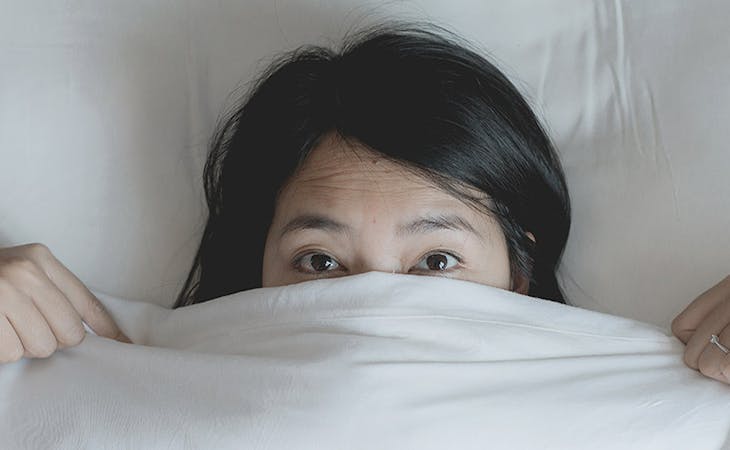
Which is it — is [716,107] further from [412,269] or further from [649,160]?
[412,269]

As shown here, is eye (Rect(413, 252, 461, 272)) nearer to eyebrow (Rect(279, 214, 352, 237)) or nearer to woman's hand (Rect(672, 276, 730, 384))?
eyebrow (Rect(279, 214, 352, 237))

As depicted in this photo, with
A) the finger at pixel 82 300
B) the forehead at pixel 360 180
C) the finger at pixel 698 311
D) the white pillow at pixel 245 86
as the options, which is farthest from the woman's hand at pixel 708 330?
the finger at pixel 82 300

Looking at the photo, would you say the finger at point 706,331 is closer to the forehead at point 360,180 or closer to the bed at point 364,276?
the bed at point 364,276

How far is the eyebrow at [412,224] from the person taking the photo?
1.20 metres

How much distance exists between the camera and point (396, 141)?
1.23 meters

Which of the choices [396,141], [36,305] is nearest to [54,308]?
[36,305]

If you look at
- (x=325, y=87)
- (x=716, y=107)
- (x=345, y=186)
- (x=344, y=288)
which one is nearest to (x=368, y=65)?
(x=325, y=87)

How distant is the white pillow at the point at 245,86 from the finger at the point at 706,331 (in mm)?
161

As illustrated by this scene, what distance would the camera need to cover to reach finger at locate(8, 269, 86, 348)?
1.13 meters

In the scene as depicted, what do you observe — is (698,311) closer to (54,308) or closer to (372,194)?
(372,194)

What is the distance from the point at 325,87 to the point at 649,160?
1.27 ft

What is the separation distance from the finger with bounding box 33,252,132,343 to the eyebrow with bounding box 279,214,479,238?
212 millimetres

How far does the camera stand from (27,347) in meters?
1.13

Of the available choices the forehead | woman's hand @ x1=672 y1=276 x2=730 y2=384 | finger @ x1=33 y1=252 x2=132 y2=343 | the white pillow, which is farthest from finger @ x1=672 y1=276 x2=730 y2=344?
finger @ x1=33 y1=252 x2=132 y2=343
